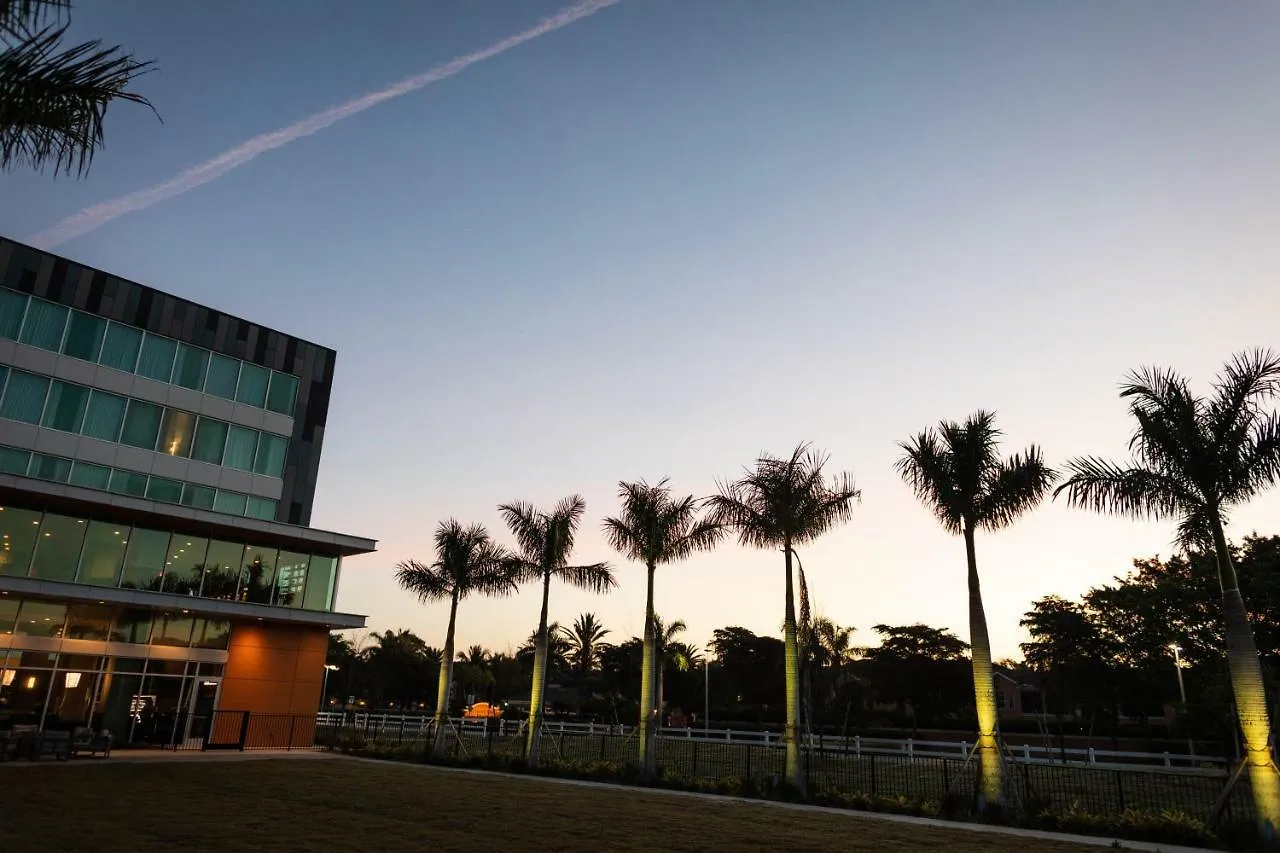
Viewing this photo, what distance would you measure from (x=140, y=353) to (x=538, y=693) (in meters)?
22.3

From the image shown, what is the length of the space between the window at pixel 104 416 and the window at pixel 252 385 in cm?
476

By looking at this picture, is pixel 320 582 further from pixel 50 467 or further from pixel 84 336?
pixel 84 336

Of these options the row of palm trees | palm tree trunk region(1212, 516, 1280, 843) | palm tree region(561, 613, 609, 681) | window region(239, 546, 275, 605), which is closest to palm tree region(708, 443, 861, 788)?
the row of palm trees

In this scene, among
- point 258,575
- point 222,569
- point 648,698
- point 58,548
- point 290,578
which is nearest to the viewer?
point 648,698

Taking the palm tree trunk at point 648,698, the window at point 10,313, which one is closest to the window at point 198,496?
the window at point 10,313

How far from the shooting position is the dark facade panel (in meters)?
32.3

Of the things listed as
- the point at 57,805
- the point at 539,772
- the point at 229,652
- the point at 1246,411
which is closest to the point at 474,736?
the point at 229,652

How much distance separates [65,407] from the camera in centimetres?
3222

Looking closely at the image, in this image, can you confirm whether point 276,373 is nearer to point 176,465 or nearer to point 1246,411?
point 176,465

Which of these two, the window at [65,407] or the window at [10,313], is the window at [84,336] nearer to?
the window at [65,407]

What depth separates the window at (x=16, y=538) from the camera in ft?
89.2

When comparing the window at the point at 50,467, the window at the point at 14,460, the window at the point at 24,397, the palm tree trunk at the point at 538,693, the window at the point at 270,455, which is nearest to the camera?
the palm tree trunk at the point at 538,693

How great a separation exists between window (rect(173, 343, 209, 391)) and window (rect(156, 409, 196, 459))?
1.32 m

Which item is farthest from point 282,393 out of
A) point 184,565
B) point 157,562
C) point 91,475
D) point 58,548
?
point 58,548
